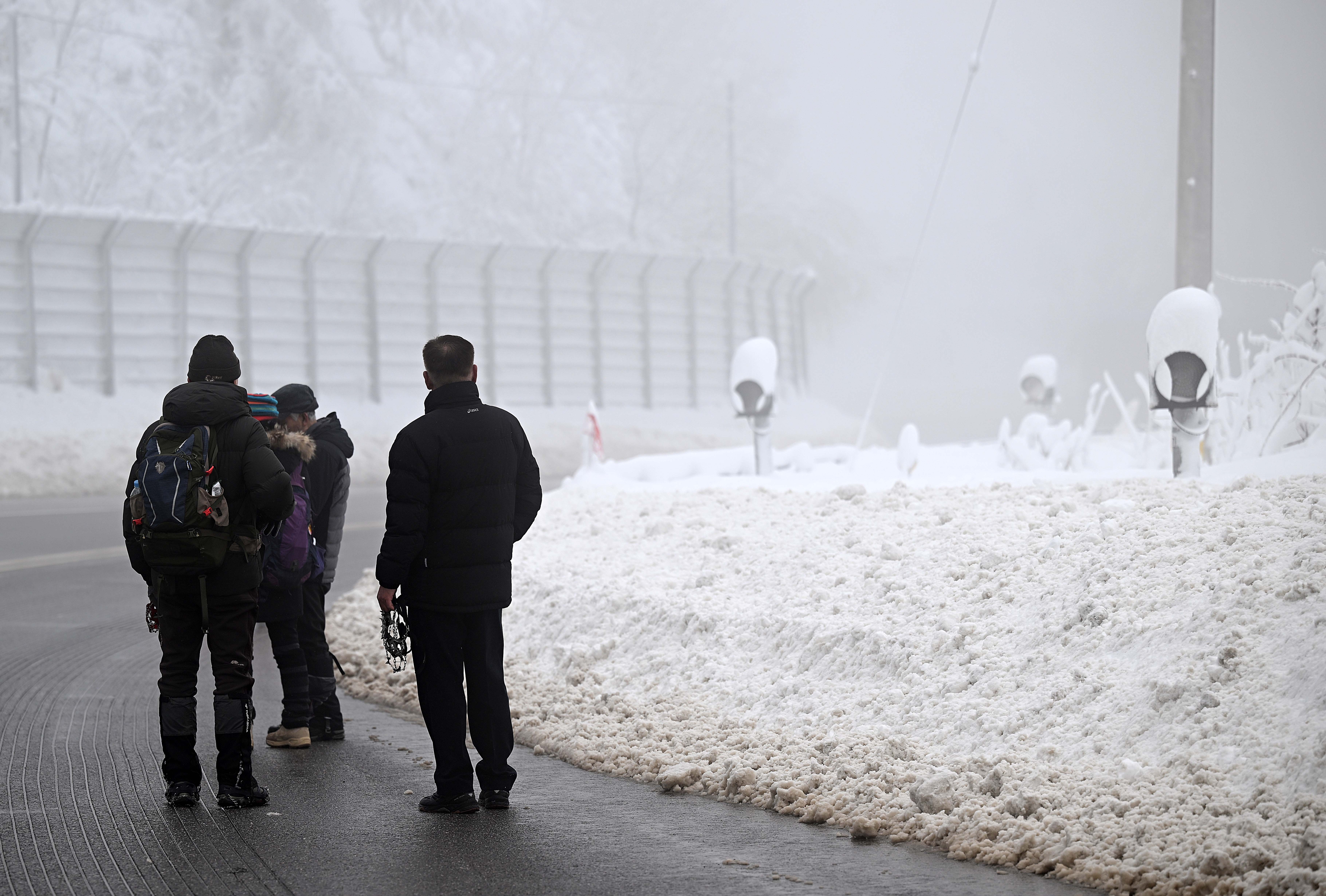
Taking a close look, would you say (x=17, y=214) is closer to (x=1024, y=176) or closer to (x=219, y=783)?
(x=219, y=783)

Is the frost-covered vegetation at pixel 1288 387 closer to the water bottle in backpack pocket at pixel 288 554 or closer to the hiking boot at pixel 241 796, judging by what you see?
the water bottle in backpack pocket at pixel 288 554

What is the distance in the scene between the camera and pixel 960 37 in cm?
8162

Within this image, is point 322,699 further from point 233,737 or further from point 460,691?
point 460,691

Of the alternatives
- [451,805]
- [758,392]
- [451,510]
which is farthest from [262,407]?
[758,392]

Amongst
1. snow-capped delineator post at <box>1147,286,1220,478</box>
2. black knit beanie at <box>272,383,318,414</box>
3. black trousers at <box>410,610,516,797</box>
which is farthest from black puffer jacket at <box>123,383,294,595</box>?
snow-capped delineator post at <box>1147,286,1220,478</box>

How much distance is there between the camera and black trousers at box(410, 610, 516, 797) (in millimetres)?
4797

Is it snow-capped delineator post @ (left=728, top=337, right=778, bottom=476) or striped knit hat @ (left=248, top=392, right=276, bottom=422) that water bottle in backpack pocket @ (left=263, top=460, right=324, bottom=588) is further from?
snow-capped delineator post @ (left=728, top=337, right=778, bottom=476)

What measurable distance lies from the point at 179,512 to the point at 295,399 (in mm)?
1358

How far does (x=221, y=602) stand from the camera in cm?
487

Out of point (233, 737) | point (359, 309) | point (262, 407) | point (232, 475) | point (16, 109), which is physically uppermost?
point (16, 109)

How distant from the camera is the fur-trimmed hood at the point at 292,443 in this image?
5.79 meters

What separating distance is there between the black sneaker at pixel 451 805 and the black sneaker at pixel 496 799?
0.05 metres

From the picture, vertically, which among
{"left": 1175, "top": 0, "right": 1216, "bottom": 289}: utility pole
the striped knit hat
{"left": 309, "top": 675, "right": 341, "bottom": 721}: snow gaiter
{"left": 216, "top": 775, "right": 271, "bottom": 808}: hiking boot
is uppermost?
{"left": 1175, "top": 0, "right": 1216, "bottom": 289}: utility pole

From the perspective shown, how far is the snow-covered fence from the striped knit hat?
908 inches
